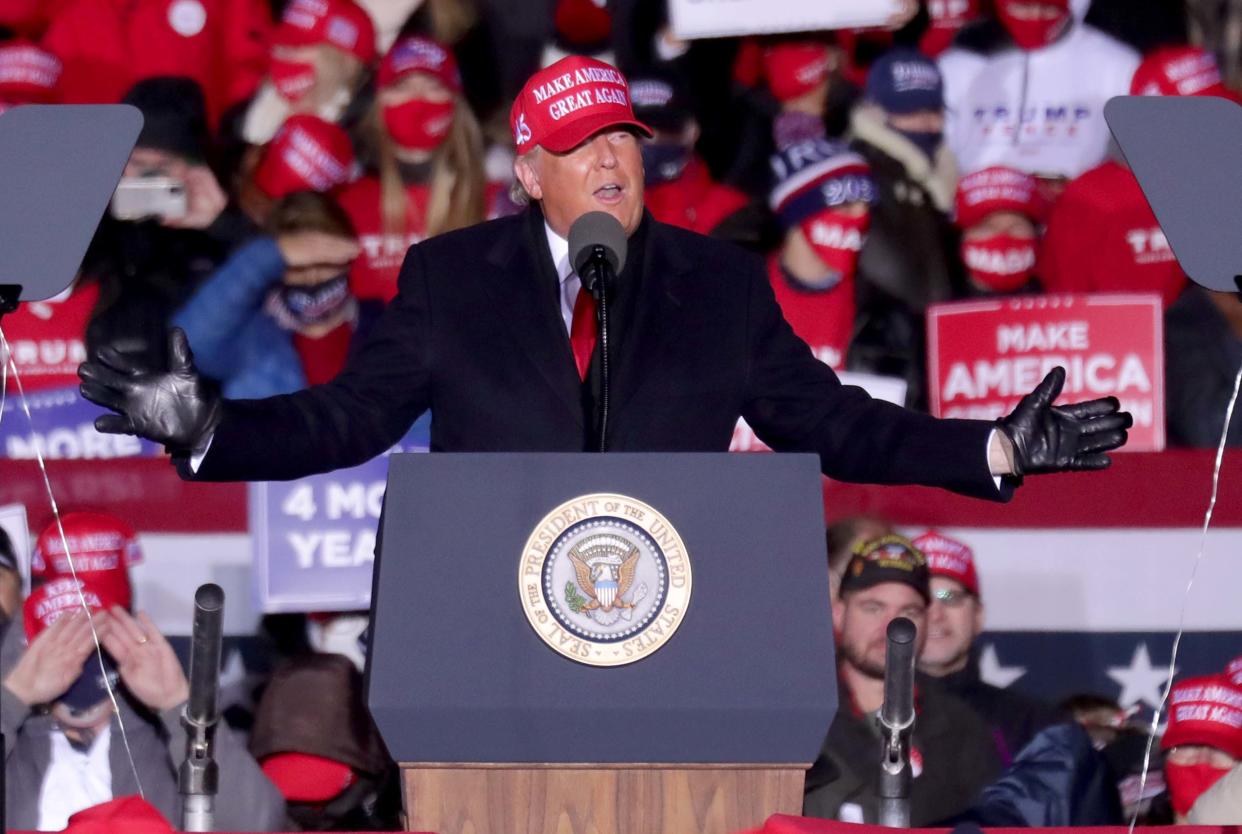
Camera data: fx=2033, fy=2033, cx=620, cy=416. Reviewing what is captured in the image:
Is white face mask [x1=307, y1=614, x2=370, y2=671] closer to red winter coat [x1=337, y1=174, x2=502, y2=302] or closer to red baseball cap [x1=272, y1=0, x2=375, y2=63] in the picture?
red winter coat [x1=337, y1=174, x2=502, y2=302]

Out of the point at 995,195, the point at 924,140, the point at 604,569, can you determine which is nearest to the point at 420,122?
the point at 924,140

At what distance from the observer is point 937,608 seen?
4.32m

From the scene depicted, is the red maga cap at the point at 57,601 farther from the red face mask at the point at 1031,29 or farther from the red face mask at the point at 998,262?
the red face mask at the point at 1031,29

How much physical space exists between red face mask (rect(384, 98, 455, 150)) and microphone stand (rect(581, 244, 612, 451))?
106 inches

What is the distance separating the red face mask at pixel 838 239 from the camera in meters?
4.77

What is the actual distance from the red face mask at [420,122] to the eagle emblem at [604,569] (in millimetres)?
2931

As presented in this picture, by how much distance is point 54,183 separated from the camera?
7.90ft

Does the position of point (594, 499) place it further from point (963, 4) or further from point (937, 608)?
point (963, 4)

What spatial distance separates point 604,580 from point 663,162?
9.45 ft

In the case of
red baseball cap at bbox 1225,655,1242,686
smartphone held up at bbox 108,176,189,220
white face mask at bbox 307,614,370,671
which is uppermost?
smartphone held up at bbox 108,176,189,220

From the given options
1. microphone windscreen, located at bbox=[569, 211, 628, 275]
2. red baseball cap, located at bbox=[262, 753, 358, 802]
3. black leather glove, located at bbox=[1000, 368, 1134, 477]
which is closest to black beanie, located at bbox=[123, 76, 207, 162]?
red baseball cap, located at bbox=[262, 753, 358, 802]

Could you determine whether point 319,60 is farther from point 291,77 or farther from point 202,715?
point 202,715

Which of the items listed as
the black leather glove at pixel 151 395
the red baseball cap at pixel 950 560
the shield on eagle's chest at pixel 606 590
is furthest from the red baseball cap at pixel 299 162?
the shield on eagle's chest at pixel 606 590

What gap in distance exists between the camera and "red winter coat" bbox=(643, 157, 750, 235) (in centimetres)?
477
